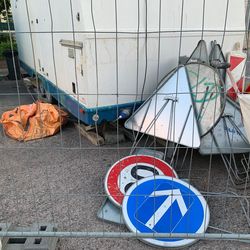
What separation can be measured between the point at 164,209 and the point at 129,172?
1.87ft

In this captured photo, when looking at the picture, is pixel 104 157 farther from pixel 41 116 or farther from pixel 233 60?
pixel 233 60

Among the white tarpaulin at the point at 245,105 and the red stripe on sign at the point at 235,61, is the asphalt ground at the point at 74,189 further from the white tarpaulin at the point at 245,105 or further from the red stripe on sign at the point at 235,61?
the red stripe on sign at the point at 235,61

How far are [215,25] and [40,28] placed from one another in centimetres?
275

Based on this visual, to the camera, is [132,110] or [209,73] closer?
[209,73]

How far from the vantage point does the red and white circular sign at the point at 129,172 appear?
9.33 feet

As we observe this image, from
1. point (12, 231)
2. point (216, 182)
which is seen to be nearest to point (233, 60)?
point (216, 182)

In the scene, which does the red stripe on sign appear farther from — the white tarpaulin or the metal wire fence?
the white tarpaulin

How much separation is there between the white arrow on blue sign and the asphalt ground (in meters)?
0.16

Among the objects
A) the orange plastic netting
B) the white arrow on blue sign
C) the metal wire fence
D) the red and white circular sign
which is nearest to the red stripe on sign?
the metal wire fence

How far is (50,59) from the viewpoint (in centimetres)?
481

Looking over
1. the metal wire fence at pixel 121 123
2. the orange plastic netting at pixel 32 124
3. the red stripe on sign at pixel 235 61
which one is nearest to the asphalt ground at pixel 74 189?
the metal wire fence at pixel 121 123

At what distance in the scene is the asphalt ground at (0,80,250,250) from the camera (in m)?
2.67

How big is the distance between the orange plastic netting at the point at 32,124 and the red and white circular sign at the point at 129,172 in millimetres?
1890

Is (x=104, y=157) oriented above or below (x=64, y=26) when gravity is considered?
below
